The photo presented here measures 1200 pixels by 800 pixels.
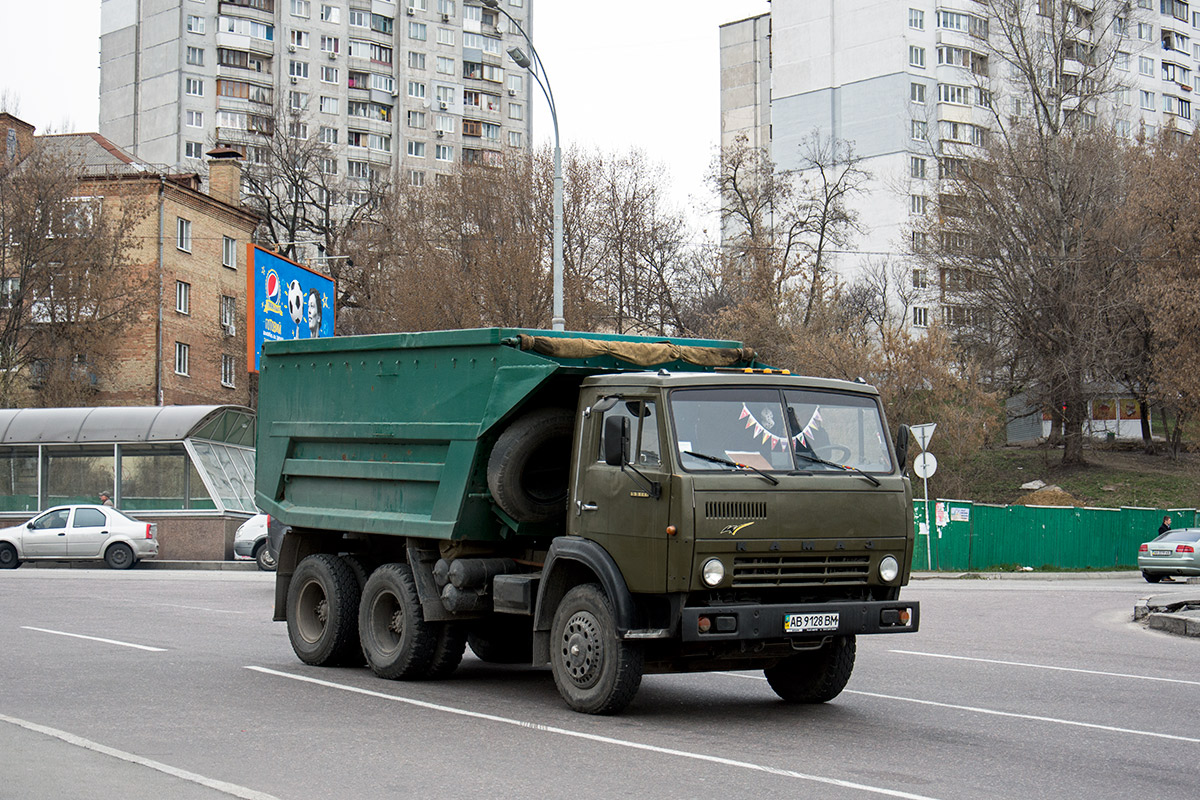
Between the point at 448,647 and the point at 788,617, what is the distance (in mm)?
3276

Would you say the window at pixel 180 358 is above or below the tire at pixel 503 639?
above

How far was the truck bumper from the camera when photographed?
8508mm

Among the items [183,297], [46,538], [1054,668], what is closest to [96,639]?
[1054,668]

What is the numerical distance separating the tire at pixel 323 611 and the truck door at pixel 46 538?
22.2 metres

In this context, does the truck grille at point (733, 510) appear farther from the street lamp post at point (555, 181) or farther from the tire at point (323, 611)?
the street lamp post at point (555, 181)

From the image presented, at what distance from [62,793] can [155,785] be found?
16.7 inches

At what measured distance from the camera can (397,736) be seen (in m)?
8.25

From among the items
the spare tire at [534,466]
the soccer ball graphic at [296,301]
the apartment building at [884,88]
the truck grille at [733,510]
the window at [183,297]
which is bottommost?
the truck grille at [733,510]

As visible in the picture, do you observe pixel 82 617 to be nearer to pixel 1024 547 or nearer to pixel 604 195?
pixel 1024 547

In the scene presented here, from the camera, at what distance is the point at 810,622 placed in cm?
877

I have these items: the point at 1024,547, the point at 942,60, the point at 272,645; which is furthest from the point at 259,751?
the point at 942,60

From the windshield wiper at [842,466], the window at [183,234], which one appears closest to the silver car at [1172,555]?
the windshield wiper at [842,466]

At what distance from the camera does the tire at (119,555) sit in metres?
32.0

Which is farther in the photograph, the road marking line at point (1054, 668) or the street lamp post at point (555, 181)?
the street lamp post at point (555, 181)
